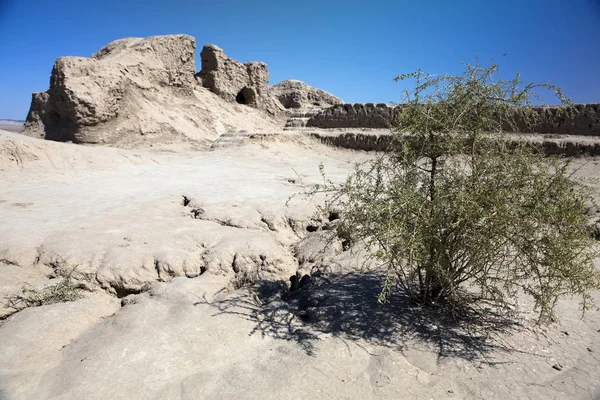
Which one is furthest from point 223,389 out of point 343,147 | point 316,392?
point 343,147

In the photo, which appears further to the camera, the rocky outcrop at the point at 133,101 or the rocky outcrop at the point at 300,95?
the rocky outcrop at the point at 300,95

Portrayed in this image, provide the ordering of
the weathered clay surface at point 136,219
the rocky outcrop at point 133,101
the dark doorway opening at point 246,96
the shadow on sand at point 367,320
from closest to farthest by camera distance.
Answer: the shadow on sand at point 367,320, the weathered clay surface at point 136,219, the rocky outcrop at point 133,101, the dark doorway opening at point 246,96

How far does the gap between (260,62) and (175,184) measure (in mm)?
18338

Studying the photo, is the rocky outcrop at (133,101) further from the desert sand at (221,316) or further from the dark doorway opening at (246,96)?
the desert sand at (221,316)

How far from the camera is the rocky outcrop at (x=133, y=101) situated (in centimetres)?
1423

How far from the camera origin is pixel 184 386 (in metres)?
2.38

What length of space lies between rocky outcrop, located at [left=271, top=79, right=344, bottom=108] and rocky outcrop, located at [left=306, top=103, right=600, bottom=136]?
12.4m

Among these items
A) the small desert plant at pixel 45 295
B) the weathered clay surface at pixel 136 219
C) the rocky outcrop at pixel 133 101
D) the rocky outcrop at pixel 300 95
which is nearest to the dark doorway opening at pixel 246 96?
the rocky outcrop at pixel 133 101

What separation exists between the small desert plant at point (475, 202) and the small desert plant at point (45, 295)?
2674 millimetres

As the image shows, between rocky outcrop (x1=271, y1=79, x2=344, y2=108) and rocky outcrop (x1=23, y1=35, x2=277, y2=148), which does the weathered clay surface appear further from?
rocky outcrop (x1=271, y1=79, x2=344, y2=108)

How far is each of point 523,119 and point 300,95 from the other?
20.9m

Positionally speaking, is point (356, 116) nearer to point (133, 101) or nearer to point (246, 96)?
point (246, 96)

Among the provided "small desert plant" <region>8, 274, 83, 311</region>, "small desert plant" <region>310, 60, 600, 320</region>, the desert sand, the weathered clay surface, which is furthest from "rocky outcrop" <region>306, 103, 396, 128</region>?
"small desert plant" <region>8, 274, 83, 311</region>

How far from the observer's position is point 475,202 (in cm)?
262
